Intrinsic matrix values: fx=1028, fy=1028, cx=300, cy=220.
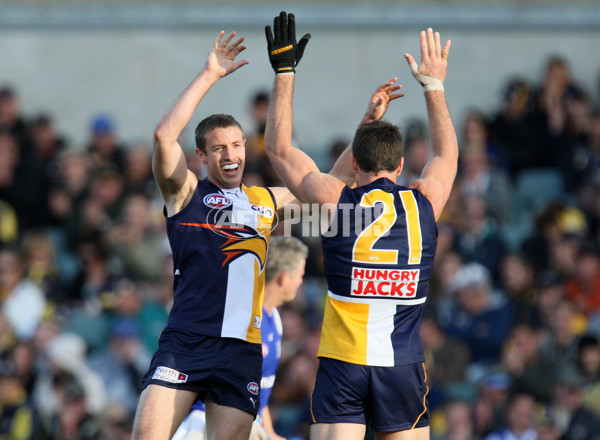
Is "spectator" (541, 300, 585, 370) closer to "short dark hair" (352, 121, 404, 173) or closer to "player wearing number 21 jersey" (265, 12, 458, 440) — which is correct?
"player wearing number 21 jersey" (265, 12, 458, 440)

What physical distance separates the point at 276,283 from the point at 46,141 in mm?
8139

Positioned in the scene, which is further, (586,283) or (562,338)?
(586,283)

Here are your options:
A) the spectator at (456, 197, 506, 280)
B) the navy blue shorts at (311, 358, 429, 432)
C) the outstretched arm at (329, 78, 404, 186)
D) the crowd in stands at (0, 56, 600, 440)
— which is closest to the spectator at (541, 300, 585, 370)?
the crowd in stands at (0, 56, 600, 440)

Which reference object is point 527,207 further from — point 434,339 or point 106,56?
point 106,56

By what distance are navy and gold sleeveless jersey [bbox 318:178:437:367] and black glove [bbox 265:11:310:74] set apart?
37.2 inches

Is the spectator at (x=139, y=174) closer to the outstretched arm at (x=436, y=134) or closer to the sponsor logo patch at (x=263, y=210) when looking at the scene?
the sponsor logo patch at (x=263, y=210)

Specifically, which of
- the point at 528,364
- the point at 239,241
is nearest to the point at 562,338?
the point at 528,364

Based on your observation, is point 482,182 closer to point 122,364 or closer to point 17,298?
point 122,364

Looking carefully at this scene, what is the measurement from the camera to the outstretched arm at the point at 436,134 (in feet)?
21.2

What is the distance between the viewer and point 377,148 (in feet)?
20.6

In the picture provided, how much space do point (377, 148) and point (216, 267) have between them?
52.1 inches

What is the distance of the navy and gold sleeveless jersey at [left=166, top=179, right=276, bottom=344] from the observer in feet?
21.9

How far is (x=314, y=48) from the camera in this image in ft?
54.0

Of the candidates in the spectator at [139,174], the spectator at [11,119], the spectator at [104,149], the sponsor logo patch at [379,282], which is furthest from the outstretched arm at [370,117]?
the spectator at [11,119]
